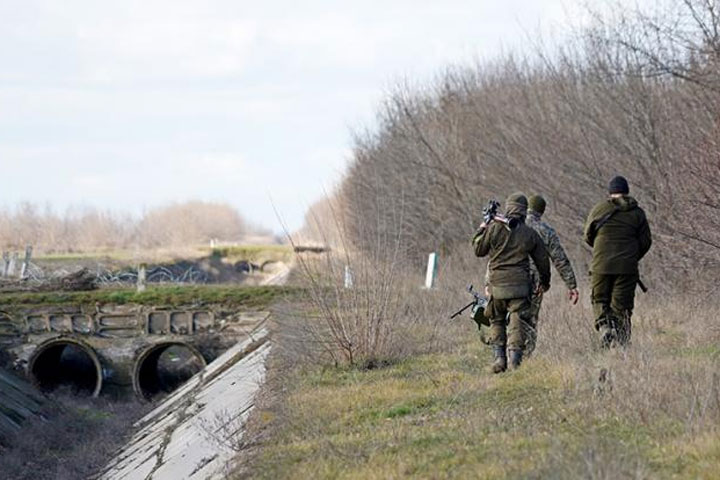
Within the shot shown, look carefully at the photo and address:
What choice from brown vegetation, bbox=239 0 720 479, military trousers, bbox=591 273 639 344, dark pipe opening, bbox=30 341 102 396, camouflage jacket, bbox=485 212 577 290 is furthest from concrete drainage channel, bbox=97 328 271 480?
dark pipe opening, bbox=30 341 102 396

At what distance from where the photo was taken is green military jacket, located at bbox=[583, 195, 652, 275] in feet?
41.6

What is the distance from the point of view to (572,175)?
2664 cm

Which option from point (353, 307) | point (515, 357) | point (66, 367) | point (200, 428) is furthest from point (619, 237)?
point (66, 367)

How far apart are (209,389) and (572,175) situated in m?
10.3

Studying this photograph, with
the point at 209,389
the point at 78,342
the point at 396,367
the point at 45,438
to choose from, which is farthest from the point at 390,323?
the point at 78,342

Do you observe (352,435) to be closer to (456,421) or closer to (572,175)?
(456,421)

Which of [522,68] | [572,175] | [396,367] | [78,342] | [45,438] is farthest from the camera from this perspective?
[522,68]

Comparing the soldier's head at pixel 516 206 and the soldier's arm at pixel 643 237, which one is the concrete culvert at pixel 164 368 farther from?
the soldier's arm at pixel 643 237

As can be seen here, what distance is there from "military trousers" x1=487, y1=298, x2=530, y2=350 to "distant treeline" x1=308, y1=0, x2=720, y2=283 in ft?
9.57

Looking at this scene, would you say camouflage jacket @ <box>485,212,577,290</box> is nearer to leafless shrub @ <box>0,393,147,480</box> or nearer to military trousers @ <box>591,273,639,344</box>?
military trousers @ <box>591,273,639,344</box>

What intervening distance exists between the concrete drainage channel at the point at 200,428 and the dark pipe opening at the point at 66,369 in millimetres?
9902

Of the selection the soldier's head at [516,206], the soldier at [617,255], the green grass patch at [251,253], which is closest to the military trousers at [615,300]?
the soldier at [617,255]

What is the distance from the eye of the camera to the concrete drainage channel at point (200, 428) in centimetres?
1210

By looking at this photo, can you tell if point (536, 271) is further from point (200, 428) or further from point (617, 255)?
point (200, 428)
